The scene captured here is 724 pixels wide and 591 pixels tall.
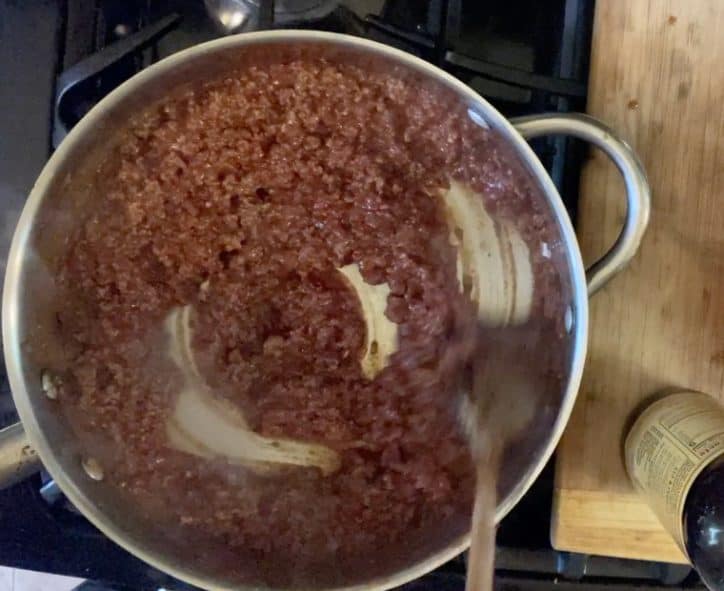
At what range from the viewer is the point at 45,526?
0.69 meters

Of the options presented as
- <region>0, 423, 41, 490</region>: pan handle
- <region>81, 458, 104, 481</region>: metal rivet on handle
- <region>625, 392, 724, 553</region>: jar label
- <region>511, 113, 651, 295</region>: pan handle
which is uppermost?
<region>511, 113, 651, 295</region>: pan handle

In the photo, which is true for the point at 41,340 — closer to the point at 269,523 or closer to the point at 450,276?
the point at 269,523

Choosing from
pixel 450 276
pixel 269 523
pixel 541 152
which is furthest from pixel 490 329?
pixel 269 523

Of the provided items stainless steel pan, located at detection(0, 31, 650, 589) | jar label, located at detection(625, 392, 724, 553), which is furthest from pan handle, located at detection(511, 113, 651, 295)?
jar label, located at detection(625, 392, 724, 553)

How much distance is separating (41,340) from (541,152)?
43 centimetres

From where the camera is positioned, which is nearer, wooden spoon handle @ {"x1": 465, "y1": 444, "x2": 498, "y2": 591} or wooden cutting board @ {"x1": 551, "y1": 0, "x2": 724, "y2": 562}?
wooden spoon handle @ {"x1": 465, "y1": 444, "x2": 498, "y2": 591}

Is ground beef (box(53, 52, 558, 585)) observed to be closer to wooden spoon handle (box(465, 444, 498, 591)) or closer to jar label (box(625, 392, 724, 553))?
wooden spoon handle (box(465, 444, 498, 591))

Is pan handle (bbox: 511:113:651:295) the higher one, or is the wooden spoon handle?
pan handle (bbox: 511:113:651:295)

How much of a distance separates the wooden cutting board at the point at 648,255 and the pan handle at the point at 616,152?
82 mm

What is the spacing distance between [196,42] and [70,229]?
0.19m

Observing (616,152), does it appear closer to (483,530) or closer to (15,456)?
(483,530)

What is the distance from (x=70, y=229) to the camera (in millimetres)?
636

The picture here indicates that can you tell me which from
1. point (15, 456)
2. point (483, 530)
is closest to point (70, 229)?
point (15, 456)

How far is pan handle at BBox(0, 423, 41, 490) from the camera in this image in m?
0.61
